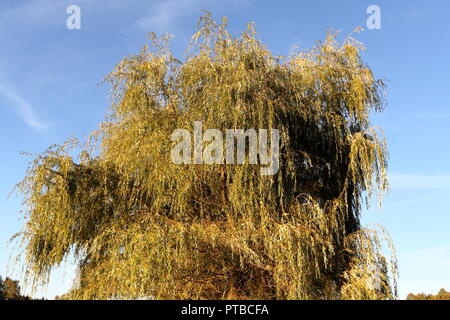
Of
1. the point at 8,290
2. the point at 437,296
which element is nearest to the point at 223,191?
the point at 437,296

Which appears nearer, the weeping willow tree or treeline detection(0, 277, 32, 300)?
the weeping willow tree

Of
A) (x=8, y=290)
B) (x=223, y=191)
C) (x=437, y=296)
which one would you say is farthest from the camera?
(x=8, y=290)

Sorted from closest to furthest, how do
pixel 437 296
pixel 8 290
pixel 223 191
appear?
pixel 223 191 → pixel 437 296 → pixel 8 290

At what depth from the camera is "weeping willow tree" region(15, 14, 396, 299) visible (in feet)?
27.8

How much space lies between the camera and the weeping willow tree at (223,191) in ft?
27.8

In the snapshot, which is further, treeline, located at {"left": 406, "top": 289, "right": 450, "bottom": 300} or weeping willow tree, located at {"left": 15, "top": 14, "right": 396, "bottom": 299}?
treeline, located at {"left": 406, "top": 289, "right": 450, "bottom": 300}

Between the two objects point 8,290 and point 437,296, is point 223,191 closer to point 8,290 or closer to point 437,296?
point 437,296

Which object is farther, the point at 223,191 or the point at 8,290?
the point at 8,290

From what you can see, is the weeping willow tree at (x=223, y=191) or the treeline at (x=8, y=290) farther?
the treeline at (x=8, y=290)

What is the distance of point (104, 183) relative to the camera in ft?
32.6

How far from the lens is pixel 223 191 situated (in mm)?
Answer: 9695
